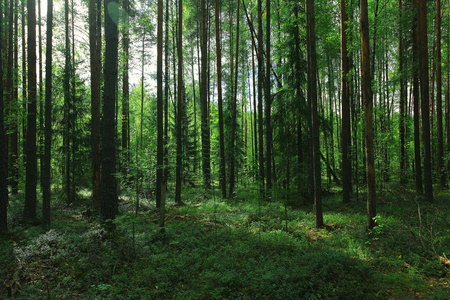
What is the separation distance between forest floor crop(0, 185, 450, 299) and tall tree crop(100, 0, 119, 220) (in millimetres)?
744

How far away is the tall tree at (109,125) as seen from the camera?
657 cm

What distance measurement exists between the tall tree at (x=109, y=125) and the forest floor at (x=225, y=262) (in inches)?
29.3

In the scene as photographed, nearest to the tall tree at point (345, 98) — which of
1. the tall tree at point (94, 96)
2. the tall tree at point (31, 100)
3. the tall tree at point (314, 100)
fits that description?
the tall tree at point (314, 100)

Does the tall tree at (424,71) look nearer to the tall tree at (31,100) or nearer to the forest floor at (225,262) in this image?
the forest floor at (225,262)

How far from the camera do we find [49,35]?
791 cm

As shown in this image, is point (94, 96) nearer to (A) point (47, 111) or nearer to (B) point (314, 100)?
(A) point (47, 111)

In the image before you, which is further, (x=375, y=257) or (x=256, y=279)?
(x=375, y=257)

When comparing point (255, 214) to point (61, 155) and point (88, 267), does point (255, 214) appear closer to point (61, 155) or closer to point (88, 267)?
point (88, 267)

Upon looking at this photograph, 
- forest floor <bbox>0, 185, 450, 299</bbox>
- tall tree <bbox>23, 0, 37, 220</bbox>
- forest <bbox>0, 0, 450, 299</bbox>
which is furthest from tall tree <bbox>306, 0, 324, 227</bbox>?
tall tree <bbox>23, 0, 37, 220</bbox>

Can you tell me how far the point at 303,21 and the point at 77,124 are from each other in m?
13.4

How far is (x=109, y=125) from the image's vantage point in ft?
21.9

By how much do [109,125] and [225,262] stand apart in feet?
16.4

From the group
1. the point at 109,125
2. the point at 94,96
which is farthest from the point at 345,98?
the point at 94,96

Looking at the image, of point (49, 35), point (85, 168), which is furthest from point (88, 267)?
point (85, 168)
